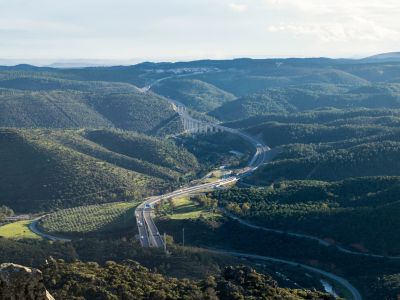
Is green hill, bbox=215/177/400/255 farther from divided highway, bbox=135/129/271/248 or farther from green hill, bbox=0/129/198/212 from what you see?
green hill, bbox=0/129/198/212

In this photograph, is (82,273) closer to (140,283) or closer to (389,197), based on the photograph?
Result: (140,283)

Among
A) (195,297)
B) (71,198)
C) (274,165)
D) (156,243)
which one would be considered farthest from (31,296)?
(274,165)

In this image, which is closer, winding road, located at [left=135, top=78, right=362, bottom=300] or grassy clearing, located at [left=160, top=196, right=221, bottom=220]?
winding road, located at [left=135, top=78, right=362, bottom=300]

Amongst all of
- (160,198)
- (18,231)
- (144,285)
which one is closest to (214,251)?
(160,198)

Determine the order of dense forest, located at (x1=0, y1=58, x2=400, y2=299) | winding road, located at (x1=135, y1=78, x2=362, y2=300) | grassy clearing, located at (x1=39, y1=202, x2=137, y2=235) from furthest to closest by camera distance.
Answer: grassy clearing, located at (x1=39, y1=202, x2=137, y2=235)
winding road, located at (x1=135, y1=78, x2=362, y2=300)
dense forest, located at (x1=0, y1=58, x2=400, y2=299)

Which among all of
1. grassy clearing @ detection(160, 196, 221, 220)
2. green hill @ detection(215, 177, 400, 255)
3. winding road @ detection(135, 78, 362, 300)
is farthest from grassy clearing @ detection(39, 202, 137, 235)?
green hill @ detection(215, 177, 400, 255)

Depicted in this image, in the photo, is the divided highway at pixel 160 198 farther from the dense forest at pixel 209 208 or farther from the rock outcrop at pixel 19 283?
the rock outcrop at pixel 19 283
